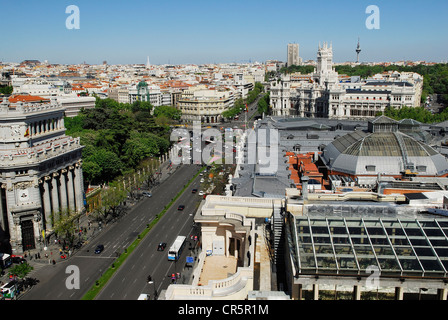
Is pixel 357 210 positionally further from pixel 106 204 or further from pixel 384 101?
pixel 384 101

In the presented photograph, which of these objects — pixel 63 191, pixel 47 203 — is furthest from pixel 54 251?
pixel 63 191

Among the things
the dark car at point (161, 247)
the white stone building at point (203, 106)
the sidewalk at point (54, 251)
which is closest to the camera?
the sidewalk at point (54, 251)

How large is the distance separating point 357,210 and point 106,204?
128 feet

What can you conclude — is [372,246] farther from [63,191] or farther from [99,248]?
[63,191]

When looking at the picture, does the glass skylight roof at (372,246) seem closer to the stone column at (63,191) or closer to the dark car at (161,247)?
the dark car at (161,247)

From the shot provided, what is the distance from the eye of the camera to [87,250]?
44750 millimetres

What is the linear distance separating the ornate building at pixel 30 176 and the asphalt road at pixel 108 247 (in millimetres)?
5562

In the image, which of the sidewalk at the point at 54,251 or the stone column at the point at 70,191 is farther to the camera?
the stone column at the point at 70,191

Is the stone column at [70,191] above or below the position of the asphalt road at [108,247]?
above

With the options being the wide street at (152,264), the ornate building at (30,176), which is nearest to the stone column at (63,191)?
the ornate building at (30,176)

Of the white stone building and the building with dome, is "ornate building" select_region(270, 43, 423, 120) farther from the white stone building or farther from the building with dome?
the building with dome

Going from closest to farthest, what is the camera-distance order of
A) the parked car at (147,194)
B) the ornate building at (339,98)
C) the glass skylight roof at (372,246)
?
the glass skylight roof at (372,246) < the parked car at (147,194) < the ornate building at (339,98)

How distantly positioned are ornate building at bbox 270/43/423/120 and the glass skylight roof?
345ft

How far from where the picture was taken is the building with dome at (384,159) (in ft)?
137
